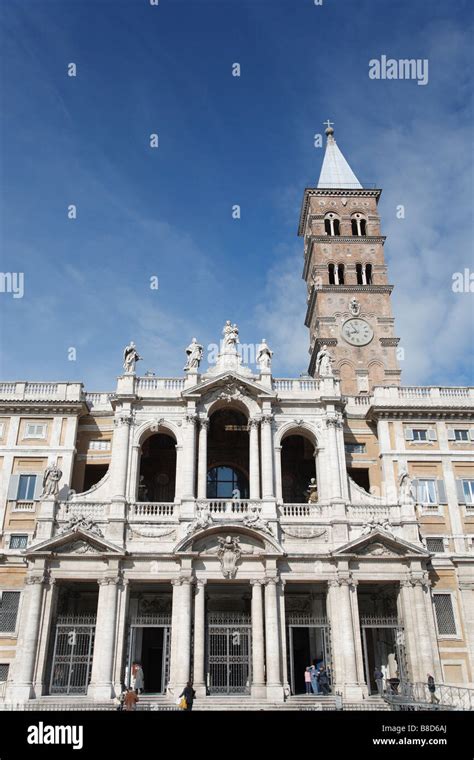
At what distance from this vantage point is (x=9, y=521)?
3312cm

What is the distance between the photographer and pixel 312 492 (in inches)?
1423

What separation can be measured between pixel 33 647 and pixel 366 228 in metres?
41.2

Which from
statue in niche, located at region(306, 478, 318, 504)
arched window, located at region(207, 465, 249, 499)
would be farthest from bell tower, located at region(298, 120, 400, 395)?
arched window, located at region(207, 465, 249, 499)

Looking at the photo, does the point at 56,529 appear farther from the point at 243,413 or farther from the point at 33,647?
the point at 243,413

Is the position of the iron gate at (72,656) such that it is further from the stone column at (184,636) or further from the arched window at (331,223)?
the arched window at (331,223)

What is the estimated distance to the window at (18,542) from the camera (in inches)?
1282

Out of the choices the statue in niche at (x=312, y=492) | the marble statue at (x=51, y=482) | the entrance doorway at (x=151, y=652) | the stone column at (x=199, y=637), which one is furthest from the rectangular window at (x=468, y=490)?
the marble statue at (x=51, y=482)

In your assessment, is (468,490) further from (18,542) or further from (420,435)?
(18,542)

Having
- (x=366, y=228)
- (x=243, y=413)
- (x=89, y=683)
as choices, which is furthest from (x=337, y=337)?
(x=89, y=683)

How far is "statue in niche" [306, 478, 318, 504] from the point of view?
1378 inches

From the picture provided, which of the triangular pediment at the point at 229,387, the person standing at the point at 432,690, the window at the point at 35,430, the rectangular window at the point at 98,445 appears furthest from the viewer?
the rectangular window at the point at 98,445

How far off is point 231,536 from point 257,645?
5.04m

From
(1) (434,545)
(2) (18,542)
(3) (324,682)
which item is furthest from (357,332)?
(2) (18,542)

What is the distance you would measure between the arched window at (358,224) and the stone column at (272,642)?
112ft
